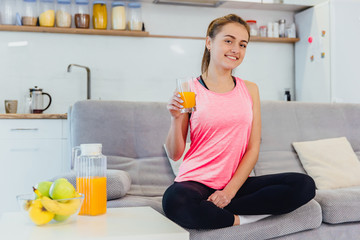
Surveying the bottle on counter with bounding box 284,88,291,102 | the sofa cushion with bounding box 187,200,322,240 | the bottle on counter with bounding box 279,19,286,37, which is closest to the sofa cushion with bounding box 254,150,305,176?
the sofa cushion with bounding box 187,200,322,240

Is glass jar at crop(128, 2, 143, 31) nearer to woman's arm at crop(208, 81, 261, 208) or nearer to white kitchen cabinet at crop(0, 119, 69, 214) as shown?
white kitchen cabinet at crop(0, 119, 69, 214)

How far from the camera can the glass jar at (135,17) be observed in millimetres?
4219

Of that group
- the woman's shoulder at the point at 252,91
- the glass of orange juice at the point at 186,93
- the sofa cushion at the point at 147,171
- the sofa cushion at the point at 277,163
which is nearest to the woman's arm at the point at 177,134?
the glass of orange juice at the point at 186,93

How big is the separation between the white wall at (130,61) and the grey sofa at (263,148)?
1.59 meters

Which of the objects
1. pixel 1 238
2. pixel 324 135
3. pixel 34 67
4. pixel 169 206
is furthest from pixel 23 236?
pixel 34 67

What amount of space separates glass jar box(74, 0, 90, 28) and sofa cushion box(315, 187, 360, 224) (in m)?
2.70

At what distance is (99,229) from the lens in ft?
4.17

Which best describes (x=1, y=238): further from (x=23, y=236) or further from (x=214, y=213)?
(x=214, y=213)

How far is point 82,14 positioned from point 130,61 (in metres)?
0.59

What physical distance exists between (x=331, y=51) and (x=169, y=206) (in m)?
3.00

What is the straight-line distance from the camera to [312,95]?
14.8 feet

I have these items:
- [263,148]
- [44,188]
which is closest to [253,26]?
[263,148]

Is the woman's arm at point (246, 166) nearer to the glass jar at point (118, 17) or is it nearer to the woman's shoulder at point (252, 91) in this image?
the woman's shoulder at point (252, 91)

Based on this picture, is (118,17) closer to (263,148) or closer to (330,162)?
(263,148)
